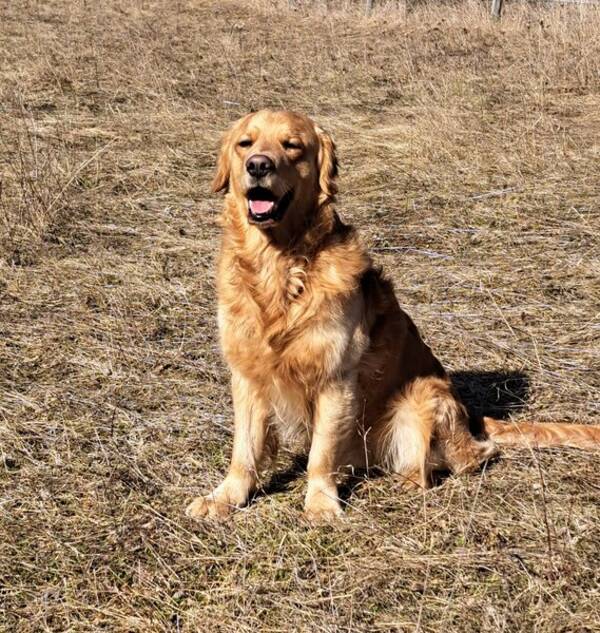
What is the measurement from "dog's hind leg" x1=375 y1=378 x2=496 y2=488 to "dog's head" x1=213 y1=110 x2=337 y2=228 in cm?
81

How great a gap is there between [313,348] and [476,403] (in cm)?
121

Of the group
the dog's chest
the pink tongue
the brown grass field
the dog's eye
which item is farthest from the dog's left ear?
the brown grass field

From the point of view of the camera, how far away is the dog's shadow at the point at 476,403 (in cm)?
314

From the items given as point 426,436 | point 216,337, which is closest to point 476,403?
point 426,436

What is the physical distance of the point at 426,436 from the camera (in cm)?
305

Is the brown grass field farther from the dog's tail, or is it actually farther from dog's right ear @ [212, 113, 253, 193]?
dog's right ear @ [212, 113, 253, 193]

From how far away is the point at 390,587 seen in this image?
2434mm

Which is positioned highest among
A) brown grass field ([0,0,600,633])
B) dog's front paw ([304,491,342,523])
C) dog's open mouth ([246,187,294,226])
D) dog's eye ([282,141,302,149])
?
dog's eye ([282,141,302,149])

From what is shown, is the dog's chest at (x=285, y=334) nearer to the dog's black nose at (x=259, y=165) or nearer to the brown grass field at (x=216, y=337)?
the dog's black nose at (x=259, y=165)

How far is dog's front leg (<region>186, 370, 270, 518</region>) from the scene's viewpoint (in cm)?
292

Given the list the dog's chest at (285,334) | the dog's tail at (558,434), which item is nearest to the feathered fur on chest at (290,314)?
the dog's chest at (285,334)

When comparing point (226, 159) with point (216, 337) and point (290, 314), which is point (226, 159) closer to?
point (290, 314)

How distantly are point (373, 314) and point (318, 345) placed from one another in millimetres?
314

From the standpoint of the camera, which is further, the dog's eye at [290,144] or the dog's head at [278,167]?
the dog's eye at [290,144]
